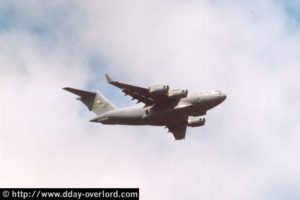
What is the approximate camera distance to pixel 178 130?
39.8m

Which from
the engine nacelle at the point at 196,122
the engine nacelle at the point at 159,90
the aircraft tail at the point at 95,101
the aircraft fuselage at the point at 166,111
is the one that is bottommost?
the aircraft fuselage at the point at 166,111

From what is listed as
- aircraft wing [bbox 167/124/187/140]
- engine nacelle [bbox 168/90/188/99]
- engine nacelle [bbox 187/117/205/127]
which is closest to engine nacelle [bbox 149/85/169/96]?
engine nacelle [bbox 168/90/188/99]

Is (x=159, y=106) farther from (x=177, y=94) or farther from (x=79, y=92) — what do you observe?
(x=79, y=92)

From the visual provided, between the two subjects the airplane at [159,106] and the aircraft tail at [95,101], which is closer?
the airplane at [159,106]

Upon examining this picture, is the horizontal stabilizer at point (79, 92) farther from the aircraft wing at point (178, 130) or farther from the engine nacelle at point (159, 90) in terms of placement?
the aircraft wing at point (178, 130)

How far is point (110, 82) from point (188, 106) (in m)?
5.95

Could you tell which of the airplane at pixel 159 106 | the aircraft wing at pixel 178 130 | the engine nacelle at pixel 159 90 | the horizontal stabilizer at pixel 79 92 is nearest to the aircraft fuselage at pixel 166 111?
the airplane at pixel 159 106

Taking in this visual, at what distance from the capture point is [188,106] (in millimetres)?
34656

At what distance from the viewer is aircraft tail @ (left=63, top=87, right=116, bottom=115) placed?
126 feet

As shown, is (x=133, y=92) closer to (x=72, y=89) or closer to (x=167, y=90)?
(x=167, y=90)

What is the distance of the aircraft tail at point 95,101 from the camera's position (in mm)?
38312

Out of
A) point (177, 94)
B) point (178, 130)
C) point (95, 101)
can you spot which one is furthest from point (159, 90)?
point (95, 101)

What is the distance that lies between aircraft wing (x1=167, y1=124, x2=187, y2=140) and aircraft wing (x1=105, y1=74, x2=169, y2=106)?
15.9ft

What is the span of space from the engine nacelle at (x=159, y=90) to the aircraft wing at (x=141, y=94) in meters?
0.39
